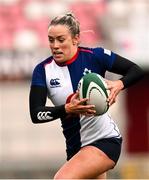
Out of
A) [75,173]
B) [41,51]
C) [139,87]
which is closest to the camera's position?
[75,173]

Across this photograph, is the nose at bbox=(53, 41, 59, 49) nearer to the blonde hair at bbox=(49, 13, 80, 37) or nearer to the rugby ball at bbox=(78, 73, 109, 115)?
the blonde hair at bbox=(49, 13, 80, 37)

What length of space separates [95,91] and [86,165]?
0.63 m

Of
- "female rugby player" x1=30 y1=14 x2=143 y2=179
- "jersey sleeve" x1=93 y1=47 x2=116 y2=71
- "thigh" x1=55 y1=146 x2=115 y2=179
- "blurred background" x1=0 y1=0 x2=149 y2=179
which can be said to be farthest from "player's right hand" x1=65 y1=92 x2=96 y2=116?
"blurred background" x1=0 y1=0 x2=149 y2=179

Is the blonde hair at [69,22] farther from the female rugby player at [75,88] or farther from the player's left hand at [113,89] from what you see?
the player's left hand at [113,89]

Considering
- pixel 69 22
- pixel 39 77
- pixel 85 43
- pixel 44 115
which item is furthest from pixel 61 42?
pixel 85 43

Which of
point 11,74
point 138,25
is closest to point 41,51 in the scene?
point 11,74

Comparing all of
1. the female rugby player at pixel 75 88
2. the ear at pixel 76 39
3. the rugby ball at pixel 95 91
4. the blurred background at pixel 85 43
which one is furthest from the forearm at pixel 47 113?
the blurred background at pixel 85 43

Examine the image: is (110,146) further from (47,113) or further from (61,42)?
(61,42)

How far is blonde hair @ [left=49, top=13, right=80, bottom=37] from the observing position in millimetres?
7672

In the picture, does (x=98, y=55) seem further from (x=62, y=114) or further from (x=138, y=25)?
(x=138, y=25)

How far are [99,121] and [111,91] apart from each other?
1.33 ft

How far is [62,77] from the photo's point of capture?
785cm

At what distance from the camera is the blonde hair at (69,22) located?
767cm

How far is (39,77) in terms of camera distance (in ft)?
25.5
